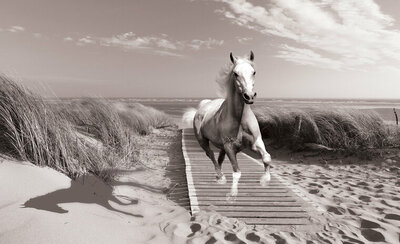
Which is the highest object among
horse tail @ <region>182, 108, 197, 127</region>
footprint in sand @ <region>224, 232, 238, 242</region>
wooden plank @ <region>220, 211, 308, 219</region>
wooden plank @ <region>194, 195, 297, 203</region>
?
horse tail @ <region>182, 108, 197, 127</region>

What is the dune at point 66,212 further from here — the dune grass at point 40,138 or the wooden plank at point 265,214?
the wooden plank at point 265,214

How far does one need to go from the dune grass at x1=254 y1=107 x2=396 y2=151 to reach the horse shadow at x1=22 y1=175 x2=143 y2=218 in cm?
745

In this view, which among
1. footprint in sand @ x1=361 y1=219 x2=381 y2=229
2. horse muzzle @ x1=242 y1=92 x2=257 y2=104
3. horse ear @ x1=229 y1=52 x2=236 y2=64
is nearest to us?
horse muzzle @ x1=242 y1=92 x2=257 y2=104

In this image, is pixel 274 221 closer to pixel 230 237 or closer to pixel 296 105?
pixel 230 237

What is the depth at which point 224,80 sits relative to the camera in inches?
106

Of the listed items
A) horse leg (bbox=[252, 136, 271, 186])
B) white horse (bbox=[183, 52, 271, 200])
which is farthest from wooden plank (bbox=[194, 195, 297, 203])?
horse leg (bbox=[252, 136, 271, 186])

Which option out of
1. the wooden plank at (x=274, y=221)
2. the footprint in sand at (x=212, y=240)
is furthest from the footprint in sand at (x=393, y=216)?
the footprint in sand at (x=212, y=240)

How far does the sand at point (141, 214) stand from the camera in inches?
134

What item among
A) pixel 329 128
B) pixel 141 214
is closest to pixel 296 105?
pixel 329 128

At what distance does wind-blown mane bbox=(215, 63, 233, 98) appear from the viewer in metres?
2.68

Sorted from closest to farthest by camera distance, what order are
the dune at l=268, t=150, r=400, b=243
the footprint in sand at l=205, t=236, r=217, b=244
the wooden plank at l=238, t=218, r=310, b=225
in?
the footprint in sand at l=205, t=236, r=217, b=244, the dune at l=268, t=150, r=400, b=243, the wooden plank at l=238, t=218, r=310, b=225

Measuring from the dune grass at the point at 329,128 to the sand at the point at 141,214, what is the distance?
2.87m

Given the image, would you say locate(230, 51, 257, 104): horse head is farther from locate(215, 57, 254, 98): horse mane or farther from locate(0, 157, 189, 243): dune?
locate(0, 157, 189, 243): dune

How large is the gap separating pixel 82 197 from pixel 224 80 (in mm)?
3015
